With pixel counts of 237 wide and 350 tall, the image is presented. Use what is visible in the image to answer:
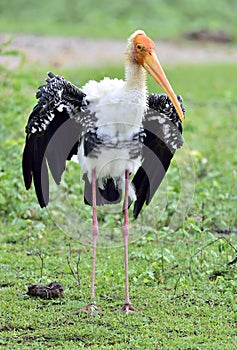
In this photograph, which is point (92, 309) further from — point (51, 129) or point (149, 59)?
point (149, 59)

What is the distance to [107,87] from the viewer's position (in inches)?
220

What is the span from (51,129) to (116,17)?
59.2 feet

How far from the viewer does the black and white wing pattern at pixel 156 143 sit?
5918 mm

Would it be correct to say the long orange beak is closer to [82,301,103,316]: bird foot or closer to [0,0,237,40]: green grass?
[82,301,103,316]: bird foot

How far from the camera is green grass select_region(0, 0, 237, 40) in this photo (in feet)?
70.2

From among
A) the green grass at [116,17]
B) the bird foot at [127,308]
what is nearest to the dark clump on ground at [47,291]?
the bird foot at [127,308]

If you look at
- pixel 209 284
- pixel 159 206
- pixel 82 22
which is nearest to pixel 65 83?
pixel 209 284

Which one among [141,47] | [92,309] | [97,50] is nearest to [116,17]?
[97,50]

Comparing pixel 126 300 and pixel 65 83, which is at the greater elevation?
pixel 65 83

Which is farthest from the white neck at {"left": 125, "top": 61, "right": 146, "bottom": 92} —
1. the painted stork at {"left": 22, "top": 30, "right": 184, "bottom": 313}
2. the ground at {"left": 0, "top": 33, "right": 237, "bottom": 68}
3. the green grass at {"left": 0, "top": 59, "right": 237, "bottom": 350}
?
the ground at {"left": 0, "top": 33, "right": 237, "bottom": 68}

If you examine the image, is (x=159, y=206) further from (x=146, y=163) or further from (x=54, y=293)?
(x=54, y=293)

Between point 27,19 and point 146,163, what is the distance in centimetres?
1735

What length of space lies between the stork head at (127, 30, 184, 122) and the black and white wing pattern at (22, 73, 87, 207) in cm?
49

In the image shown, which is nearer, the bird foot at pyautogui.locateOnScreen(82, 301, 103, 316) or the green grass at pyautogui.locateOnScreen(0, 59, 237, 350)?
the green grass at pyautogui.locateOnScreen(0, 59, 237, 350)
